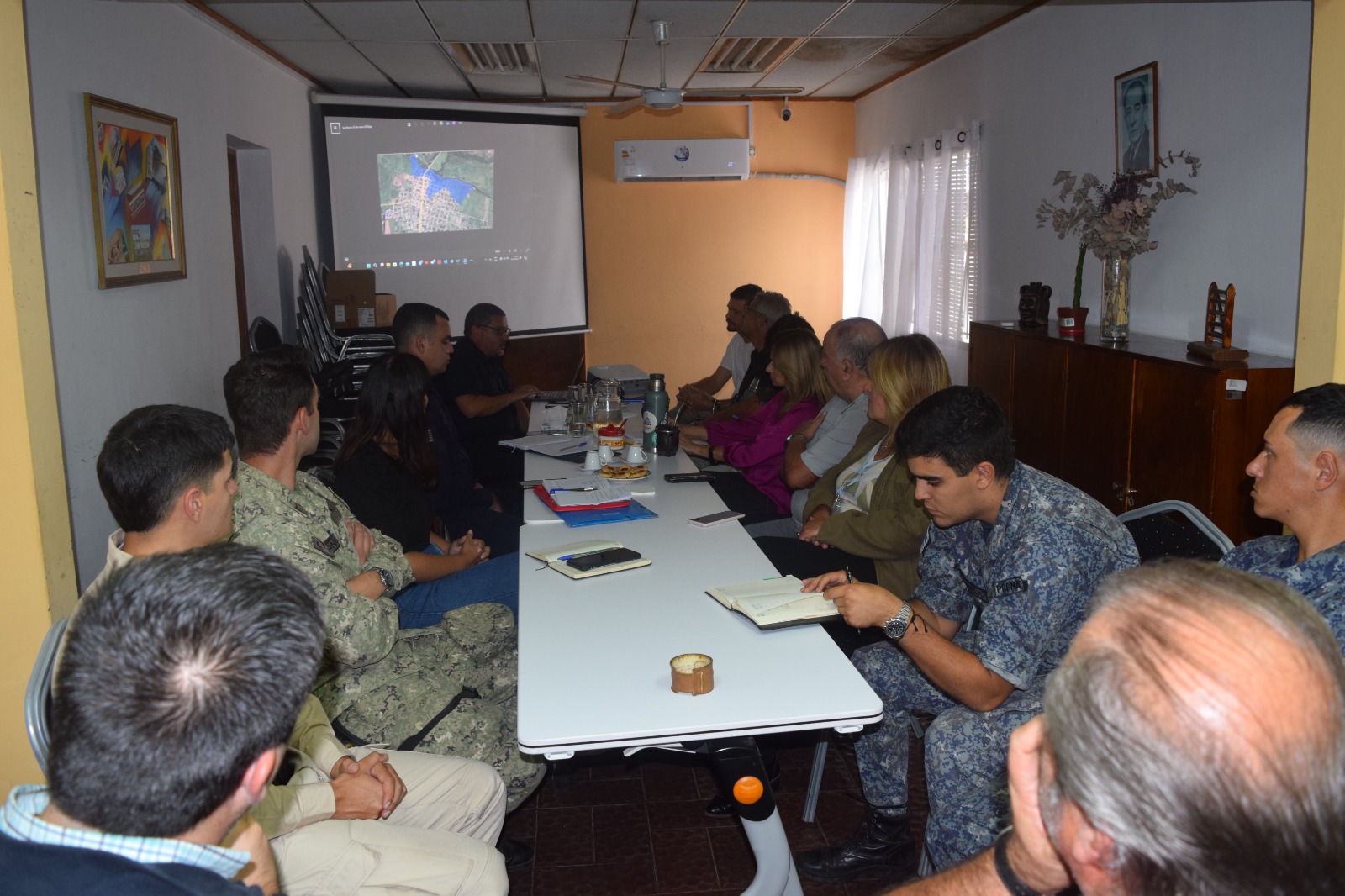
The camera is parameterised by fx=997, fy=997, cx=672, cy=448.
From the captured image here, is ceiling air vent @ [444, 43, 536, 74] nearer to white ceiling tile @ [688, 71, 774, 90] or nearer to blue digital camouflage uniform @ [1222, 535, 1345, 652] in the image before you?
white ceiling tile @ [688, 71, 774, 90]

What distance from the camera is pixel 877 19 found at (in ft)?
18.6

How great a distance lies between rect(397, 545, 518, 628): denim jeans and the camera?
2.89m

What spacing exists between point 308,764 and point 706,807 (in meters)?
1.31

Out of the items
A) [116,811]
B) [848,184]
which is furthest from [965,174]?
[116,811]

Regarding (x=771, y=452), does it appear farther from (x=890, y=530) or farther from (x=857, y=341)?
(x=890, y=530)

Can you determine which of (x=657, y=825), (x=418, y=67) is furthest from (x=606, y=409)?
(x=418, y=67)

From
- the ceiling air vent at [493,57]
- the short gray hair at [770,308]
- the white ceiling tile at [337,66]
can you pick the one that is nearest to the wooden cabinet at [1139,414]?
the short gray hair at [770,308]

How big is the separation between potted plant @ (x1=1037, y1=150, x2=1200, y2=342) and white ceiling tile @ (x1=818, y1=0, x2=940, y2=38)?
1.53 m

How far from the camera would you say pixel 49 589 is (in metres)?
2.56

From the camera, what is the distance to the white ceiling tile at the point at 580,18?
516 cm

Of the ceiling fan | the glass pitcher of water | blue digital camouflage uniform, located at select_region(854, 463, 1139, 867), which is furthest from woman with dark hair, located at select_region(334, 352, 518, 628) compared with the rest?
the ceiling fan

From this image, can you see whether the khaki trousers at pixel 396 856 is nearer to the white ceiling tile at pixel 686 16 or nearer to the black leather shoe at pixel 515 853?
the black leather shoe at pixel 515 853

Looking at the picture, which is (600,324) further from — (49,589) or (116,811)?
(116,811)

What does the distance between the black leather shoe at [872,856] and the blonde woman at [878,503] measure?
0.65 m
